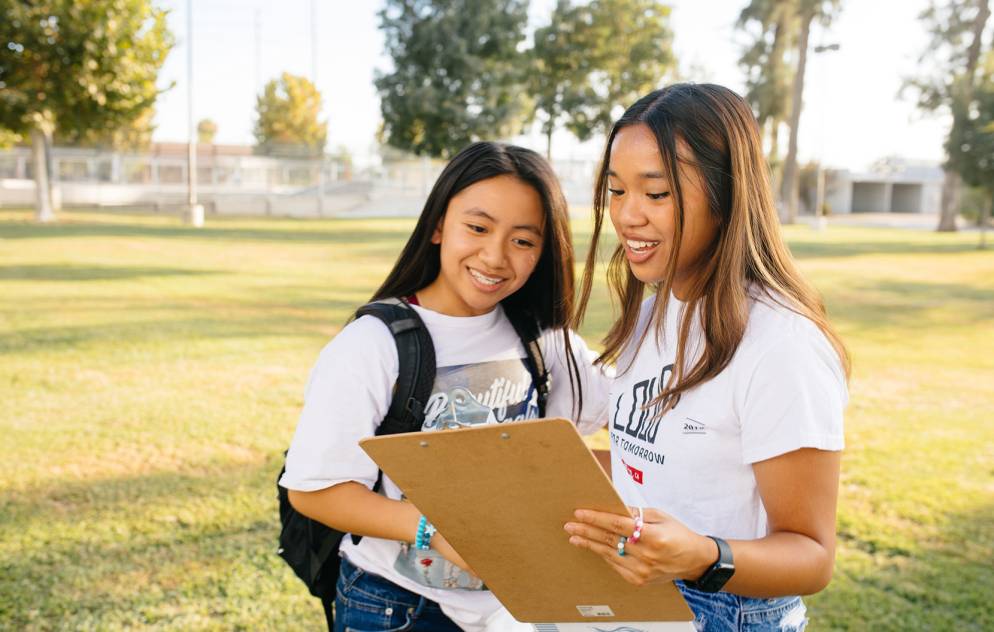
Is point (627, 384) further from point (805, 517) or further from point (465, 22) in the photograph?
point (465, 22)

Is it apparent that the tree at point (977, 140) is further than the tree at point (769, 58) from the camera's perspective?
No

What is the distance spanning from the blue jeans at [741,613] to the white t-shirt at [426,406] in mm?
464

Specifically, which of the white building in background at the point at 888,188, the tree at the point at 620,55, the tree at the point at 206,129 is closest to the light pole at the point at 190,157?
the tree at the point at 620,55

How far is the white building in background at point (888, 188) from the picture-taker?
60906 millimetres

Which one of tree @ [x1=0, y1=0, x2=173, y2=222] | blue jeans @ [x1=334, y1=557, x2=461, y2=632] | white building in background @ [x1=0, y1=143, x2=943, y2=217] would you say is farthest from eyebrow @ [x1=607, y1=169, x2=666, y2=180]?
white building in background @ [x1=0, y1=143, x2=943, y2=217]

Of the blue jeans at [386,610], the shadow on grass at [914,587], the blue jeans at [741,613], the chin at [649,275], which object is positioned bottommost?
the shadow on grass at [914,587]

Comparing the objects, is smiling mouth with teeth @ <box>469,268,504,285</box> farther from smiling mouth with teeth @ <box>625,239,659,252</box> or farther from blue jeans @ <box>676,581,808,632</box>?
blue jeans @ <box>676,581,808,632</box>

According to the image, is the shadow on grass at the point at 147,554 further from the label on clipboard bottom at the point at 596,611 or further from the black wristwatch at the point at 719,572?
the black wristwatch at the point at 719,572

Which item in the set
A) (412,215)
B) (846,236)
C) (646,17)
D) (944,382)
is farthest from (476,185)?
(646,17)

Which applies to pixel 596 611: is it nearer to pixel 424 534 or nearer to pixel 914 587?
pixel 424 534

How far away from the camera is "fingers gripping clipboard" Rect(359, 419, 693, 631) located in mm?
1179

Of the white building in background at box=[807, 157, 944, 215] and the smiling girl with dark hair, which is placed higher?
the white building in background at box=[807, 157, 944, 215]

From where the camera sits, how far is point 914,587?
12.2ft

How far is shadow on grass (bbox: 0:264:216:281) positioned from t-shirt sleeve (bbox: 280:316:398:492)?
12.2 meters
